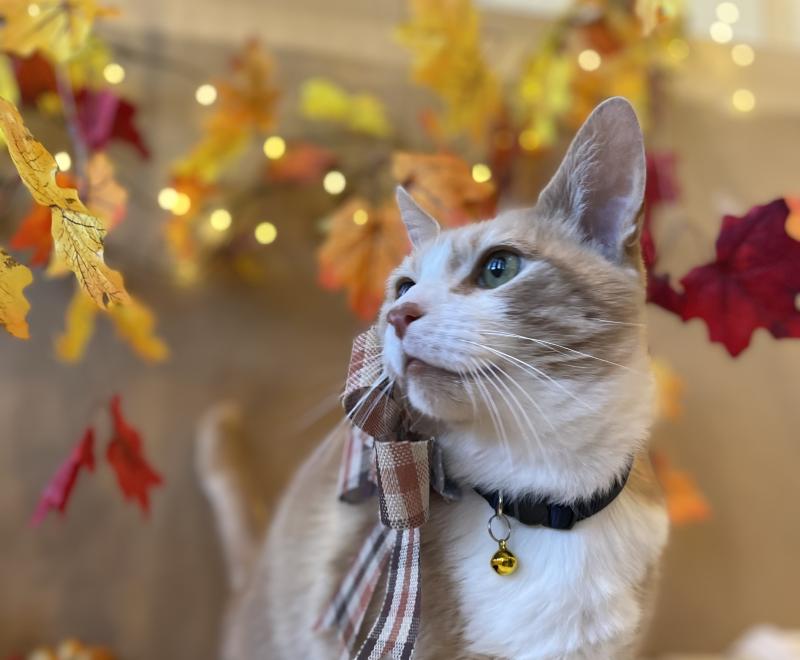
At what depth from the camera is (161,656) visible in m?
1.32

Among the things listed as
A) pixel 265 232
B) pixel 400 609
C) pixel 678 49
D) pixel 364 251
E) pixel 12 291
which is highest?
pixel 678 49

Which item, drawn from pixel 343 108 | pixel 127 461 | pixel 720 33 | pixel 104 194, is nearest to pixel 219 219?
pixel 343 108

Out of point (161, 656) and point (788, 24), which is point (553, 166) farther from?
point (161, 656)

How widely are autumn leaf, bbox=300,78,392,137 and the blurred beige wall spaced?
0.12ft

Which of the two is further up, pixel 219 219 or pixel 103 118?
pixel 103 118

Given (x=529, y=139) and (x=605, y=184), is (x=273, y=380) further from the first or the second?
(x=605, y=184)

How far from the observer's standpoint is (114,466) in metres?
0.97

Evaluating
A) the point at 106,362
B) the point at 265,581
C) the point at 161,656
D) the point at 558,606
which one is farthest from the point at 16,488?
the point at 558,606

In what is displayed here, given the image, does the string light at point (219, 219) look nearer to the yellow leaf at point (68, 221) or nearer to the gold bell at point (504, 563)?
the yellow leaf at point (68, 221)

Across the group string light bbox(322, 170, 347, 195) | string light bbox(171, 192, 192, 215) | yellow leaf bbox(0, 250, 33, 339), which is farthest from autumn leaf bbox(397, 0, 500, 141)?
yellow leaf bbox(0, 250, 33, 339)

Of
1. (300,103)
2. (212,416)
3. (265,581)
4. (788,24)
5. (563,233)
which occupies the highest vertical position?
(788,24)

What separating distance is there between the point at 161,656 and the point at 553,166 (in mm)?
1282

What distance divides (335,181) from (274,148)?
15cm

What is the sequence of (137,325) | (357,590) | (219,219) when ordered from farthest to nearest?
1. (219,219)
2. (137,325)
3. (357,590)
